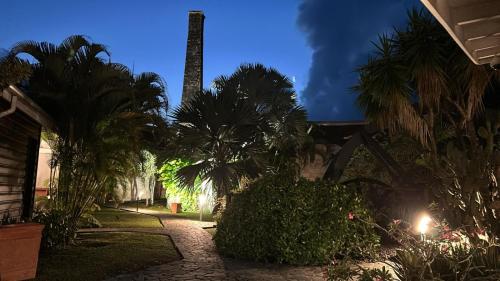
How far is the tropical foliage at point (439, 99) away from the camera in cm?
548

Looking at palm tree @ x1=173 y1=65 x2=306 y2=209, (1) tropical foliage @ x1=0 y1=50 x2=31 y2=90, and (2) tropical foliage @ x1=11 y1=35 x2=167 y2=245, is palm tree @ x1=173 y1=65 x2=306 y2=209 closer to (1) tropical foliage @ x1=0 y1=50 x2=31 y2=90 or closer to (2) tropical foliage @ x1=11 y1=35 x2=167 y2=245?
(2) tropical foliage @ x1=11 y1=35 x2=167 y2=245

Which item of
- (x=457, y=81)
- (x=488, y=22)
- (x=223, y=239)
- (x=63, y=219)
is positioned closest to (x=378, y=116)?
(x=457, y=81)

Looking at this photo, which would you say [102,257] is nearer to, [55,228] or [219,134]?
[55,228]

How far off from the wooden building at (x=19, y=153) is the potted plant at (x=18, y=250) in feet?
→ 6.13

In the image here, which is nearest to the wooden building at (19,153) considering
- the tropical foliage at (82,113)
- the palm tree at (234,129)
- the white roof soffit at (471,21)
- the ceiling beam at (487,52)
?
the tropical foliage at (82,113)

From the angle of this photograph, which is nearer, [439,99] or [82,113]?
[439,99]

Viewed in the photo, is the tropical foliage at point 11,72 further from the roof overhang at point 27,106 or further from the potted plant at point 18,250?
the potted plant at point 18,250

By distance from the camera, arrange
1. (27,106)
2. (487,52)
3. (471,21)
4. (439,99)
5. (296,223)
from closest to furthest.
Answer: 1. (471,21)
2. (487,52)
3. (27,106)
4. (296,223)
5. (439,99)

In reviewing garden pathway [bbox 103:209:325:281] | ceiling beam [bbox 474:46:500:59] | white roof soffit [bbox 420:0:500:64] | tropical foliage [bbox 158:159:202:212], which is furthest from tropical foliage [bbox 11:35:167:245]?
tropical foliage [bbox 158:159:202:212]

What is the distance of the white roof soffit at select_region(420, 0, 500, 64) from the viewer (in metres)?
2.80

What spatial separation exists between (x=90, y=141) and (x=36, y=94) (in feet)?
4.23

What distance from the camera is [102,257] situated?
277 inches

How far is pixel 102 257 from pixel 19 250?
72.2 inches

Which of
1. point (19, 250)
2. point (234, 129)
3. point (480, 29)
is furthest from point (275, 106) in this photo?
point (480, 29)
